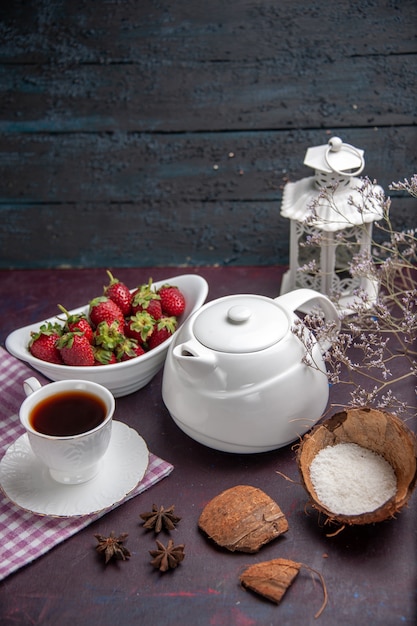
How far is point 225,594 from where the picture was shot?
90 cm

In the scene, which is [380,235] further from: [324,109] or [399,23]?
[399,23]

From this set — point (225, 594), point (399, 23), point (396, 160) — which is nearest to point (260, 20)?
point (399, 23)

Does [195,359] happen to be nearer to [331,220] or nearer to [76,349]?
[76,349]

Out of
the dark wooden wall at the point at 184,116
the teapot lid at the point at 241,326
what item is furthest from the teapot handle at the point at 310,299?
the dark wooden wall at the point at 184,116

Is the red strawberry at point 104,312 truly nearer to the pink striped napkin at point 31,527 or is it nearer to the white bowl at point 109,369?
the white bowl at point 109,369

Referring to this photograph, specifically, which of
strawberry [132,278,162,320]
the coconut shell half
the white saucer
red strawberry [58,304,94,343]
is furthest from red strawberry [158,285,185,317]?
the coconut shell half

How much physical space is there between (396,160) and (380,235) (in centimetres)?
17

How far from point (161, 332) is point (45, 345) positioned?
0.63ft

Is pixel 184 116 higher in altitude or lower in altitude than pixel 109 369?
higher

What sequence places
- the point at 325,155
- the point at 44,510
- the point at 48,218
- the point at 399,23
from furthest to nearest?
1. the point at 48,218
2. the point at 399,23
3. the point at 325,155
4. the point at 44,510

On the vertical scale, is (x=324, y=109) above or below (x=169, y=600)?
above

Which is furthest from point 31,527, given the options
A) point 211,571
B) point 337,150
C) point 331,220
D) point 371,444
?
point 337,150

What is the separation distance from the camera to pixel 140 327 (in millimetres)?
1234

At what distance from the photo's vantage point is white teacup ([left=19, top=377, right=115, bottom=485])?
100cm
